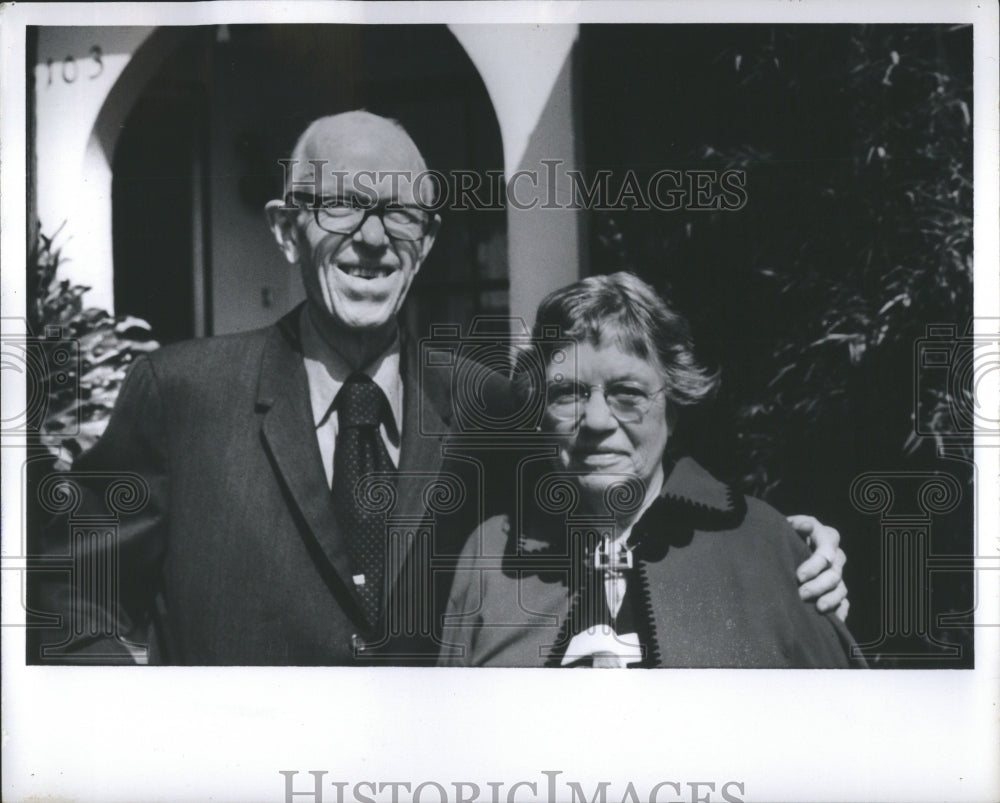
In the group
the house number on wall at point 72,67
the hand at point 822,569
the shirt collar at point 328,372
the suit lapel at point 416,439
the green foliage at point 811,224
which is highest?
the house number on wall at point 72,67

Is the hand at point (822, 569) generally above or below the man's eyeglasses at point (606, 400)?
below

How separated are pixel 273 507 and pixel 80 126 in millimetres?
1341

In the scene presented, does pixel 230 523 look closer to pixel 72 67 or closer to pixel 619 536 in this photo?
pixel 619 536

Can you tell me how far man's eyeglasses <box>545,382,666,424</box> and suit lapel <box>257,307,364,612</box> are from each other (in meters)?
0.75

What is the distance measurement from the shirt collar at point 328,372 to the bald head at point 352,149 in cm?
43

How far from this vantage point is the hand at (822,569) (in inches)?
133

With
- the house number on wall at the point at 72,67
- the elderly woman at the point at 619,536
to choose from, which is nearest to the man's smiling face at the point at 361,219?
the elderly woman at the point at 619,536

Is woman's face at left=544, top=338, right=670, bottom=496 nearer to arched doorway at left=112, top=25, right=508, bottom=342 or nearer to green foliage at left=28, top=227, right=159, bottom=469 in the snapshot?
arched doorway at left=112, top=25, right=508, bottom=342

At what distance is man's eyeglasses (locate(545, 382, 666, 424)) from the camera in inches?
132

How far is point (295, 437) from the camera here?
342 cm

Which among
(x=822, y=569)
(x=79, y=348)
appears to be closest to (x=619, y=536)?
(x=822, y=569)

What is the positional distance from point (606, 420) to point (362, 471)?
774 mm

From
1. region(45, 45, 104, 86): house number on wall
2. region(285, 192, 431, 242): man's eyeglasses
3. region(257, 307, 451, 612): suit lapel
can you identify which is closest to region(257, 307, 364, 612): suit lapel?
region(257, 307, 451, 612): suit lapel

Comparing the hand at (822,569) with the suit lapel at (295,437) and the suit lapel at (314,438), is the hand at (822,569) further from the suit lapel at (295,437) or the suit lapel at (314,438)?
the suit lapel at (295,437)
